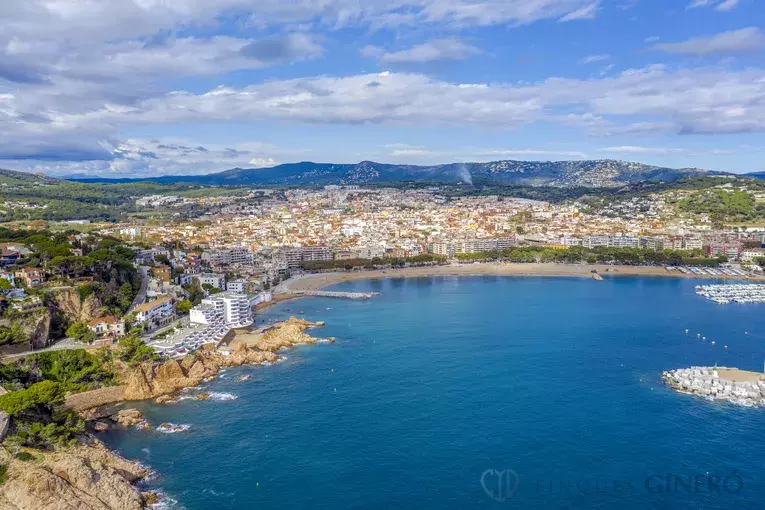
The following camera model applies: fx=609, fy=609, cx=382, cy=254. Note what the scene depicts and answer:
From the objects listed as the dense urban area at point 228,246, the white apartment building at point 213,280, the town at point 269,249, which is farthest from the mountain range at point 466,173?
the white apartment building at point 213,280

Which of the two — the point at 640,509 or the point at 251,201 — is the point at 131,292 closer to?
the point at 640,509

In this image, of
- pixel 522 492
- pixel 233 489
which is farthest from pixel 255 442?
pixel 522 492

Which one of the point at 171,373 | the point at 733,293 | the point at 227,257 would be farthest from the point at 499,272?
the point at 171,373

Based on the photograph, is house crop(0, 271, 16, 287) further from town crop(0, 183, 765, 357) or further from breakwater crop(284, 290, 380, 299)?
breakwater crop(284, 290, 380, 299)

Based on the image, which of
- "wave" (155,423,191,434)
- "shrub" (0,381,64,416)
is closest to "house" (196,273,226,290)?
"wave" (155,423,191,434)

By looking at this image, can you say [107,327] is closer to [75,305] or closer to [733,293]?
[75,305]

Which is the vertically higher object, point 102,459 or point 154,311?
point 154,311
